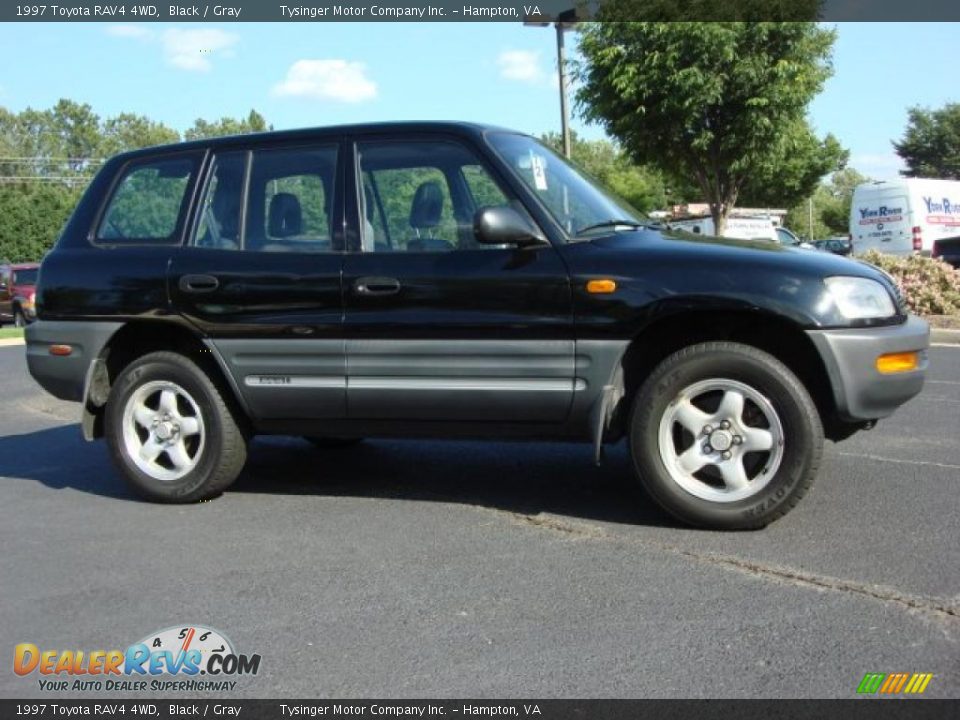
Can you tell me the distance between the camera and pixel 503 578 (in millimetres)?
3807

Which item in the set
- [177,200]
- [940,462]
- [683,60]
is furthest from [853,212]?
[177,200]

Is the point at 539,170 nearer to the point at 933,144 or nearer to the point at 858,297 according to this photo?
the point at 858,297

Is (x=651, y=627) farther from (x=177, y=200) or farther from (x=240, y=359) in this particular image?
(x=177, y=200)

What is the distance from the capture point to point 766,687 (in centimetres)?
282

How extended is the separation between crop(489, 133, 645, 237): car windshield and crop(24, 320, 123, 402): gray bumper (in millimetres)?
2254

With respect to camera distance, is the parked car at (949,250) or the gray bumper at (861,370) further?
the parked car at (949,250)

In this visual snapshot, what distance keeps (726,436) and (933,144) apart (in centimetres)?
6865

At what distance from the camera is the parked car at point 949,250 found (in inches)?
669

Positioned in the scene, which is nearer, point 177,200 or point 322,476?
point 177,200

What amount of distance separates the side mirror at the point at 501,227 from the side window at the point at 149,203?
1.76m

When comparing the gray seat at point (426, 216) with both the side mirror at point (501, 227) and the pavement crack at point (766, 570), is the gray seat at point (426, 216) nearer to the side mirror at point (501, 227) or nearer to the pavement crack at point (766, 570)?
the side mirror at point (501, 227)

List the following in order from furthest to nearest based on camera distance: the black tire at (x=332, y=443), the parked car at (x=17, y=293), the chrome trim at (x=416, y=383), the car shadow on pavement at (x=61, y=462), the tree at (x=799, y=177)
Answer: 1. the tree at (x=799, y=177)
2. the parked car at (x=17, y=293)
3. the black tire at (x=332, y=443)
4. the car shadow on pavement at (x=61, y=462)
5. the chrome trim at (x=416, y=383)

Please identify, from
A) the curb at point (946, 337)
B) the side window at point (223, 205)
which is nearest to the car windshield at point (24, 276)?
the curb at point (946, 337)

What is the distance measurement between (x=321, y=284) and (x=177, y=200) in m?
1.07
